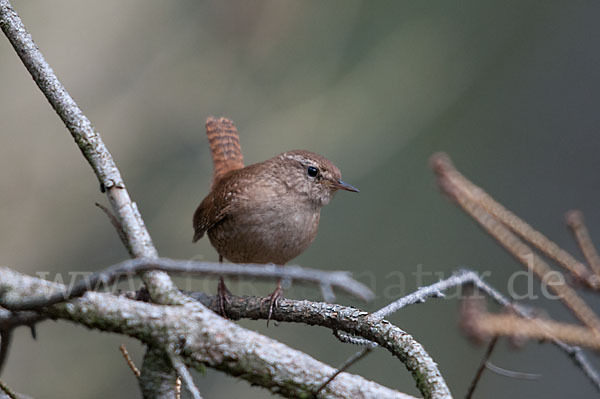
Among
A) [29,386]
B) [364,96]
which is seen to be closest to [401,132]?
[364,96]

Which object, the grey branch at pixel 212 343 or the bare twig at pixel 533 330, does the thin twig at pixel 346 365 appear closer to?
the grey branch at pixel 212 343

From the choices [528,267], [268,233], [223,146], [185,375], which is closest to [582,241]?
[528,267]

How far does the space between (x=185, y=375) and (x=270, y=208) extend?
68.7 inches

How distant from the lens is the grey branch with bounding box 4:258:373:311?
0.86 metres

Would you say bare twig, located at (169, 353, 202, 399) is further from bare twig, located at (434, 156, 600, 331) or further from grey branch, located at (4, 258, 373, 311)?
bare twig, located at (434, 156, 600, 331)

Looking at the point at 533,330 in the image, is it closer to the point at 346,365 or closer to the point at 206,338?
the point at 346,365

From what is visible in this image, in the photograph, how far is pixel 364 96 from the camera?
5.37 meters

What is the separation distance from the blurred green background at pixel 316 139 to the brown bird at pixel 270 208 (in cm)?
188

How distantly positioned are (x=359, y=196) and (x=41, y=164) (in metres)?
2.91

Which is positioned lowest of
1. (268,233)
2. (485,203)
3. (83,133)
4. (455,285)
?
(485,203)

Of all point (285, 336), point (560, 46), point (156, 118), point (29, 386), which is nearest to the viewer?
point (29, 386)

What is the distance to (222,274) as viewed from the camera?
955 mm

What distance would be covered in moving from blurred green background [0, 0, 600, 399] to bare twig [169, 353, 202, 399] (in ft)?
11.8

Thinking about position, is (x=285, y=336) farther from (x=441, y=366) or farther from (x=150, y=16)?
(x=150, y=16)
